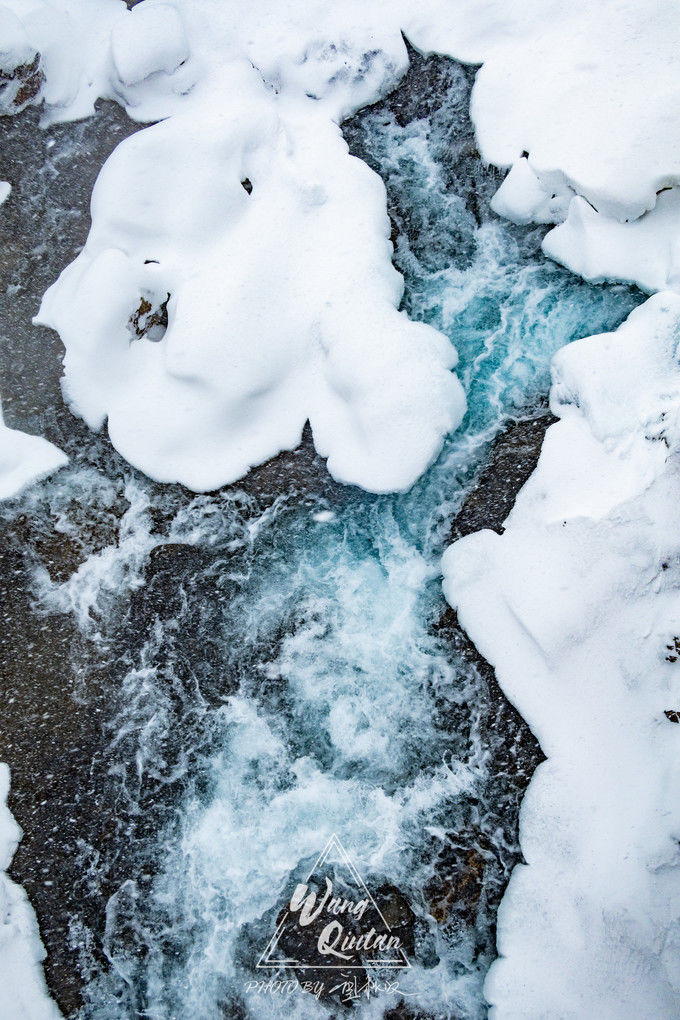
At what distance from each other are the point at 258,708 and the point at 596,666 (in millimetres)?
2723

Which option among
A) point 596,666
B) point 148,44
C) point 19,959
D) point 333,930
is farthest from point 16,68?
point 333,930

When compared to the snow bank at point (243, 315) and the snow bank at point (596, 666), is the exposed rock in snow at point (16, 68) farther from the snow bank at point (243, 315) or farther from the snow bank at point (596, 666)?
the snow bank at point (596, 666)

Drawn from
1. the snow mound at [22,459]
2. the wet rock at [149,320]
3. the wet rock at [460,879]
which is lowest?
the wet rock at [460,879]

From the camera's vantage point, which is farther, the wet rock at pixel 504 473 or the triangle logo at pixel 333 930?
the wet rock at pixel 504 473

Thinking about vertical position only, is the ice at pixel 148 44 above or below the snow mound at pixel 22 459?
above

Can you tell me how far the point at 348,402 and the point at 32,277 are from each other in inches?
142

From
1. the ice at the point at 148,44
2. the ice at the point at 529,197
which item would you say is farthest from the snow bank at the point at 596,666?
the ice at the point at 148,44

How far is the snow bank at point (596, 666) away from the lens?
16.3 ft

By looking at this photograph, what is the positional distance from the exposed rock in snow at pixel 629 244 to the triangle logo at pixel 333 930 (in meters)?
5.77

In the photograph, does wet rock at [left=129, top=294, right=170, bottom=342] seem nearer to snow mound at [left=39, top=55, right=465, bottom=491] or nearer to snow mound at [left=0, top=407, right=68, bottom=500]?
snow mound at [left=39, top=55, right=465, bottom=491]

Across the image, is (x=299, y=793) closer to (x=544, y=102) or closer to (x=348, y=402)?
(x=348, y=402)

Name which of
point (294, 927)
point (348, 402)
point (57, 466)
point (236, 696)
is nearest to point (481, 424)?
point (348, 402)

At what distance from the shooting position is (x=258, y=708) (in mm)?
5871

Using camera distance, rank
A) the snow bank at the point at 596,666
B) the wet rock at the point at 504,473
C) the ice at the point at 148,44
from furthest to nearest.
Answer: the ice at the point at 148,44 → the wet rock at the point at 504,473 → the snow bank at the point at 596,666
